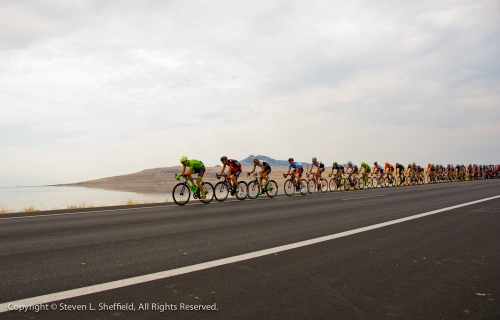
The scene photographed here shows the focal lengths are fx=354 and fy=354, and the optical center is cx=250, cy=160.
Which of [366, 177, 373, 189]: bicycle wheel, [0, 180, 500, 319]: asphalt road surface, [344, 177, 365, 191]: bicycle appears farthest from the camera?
[366, 177, 373, 189]: bicycle wheel

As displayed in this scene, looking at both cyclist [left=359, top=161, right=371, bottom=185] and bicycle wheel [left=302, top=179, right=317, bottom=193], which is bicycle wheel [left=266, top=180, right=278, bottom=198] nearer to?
bicycle wheel [left=302, top=179, right=317, bottom=193]

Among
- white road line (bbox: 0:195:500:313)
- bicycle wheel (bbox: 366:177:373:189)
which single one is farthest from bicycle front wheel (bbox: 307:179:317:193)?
white road line (bbox: 0:195:500:313)

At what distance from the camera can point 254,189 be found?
59.2ft

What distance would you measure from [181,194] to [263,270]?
10.5m

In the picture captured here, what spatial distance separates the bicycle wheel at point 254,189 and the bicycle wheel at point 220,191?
1.87 metres

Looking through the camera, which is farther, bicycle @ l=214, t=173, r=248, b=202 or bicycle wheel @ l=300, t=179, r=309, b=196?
bicycle wheel @ l=300, t=179, r=309, b=196

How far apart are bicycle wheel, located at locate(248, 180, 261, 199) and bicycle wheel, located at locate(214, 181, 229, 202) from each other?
1874 mm

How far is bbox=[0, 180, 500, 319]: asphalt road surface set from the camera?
3.39 metres

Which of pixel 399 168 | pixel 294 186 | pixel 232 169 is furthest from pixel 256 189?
pixel 399 168

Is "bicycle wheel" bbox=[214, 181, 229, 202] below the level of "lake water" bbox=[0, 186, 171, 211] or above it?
above

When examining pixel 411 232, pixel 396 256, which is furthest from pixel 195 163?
pixel 396 256

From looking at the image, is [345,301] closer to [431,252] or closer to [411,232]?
[431,252]

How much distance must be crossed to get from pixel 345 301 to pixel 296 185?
58.1ft

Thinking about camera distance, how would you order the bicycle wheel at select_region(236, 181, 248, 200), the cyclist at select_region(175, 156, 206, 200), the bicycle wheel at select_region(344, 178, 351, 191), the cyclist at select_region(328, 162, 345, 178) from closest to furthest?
the cyclist at select_region(175, 156, 206, 200) < the bicycle wheel at select_region(236, 181, 248, 200) < the cyclist at select_region(328, 162, 345, 178) < the bicycle wheel at select_region(344, 178, 351, 191)
